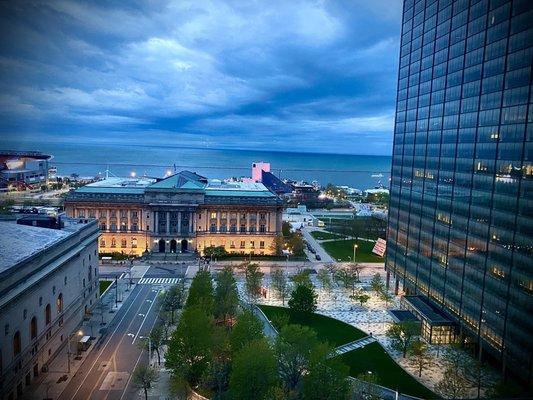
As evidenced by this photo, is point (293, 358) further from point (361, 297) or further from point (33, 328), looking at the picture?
point (361, 297)

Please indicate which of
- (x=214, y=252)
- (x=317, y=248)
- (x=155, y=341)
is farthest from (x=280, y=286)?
(x=317, y=248)

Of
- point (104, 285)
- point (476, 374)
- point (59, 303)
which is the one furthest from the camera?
point (104, 285)

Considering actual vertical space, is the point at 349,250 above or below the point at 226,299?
below

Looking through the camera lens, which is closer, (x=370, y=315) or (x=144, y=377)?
(x=144, y=377)

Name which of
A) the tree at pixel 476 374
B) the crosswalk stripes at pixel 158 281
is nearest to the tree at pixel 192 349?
the tree at pixel 476 374

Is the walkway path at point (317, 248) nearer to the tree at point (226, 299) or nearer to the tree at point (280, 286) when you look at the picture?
the tree at point (280, 286)

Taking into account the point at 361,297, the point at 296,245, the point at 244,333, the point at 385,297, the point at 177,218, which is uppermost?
the point at 177,218
